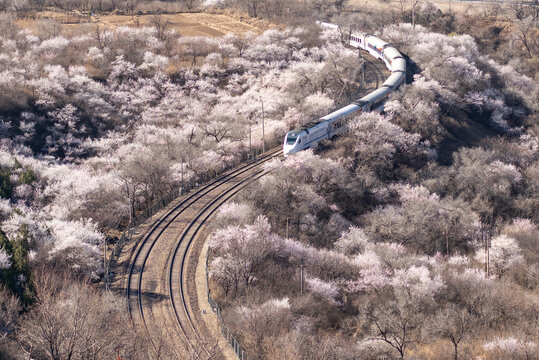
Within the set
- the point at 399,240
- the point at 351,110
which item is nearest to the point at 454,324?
the point at 399,240

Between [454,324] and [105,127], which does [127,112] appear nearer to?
[105,127]

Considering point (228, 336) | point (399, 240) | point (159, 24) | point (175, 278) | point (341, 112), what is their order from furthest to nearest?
point (159, 24), point (341, 112), point (399, 240), point (175, 278), point (228, 336)

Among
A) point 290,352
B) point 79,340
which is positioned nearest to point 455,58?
point 290,352

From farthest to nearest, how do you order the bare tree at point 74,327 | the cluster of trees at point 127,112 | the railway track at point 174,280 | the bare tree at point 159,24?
the bare tree at point 159,24, the cluster of trees at point 127,112, the railway track at point 174,280, the bare tree at point 74,327

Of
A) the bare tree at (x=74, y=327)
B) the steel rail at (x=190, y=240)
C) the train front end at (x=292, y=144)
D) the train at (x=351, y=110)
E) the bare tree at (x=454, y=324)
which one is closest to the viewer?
the bare tree at (x=74, y=327)

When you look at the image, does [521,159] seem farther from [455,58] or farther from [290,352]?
[290,352]

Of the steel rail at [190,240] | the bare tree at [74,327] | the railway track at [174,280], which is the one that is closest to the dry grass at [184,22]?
the steel rail at [190,240]

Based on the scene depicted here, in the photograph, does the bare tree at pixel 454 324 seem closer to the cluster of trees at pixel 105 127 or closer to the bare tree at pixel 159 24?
the cluster of trees at pixel 105 127
